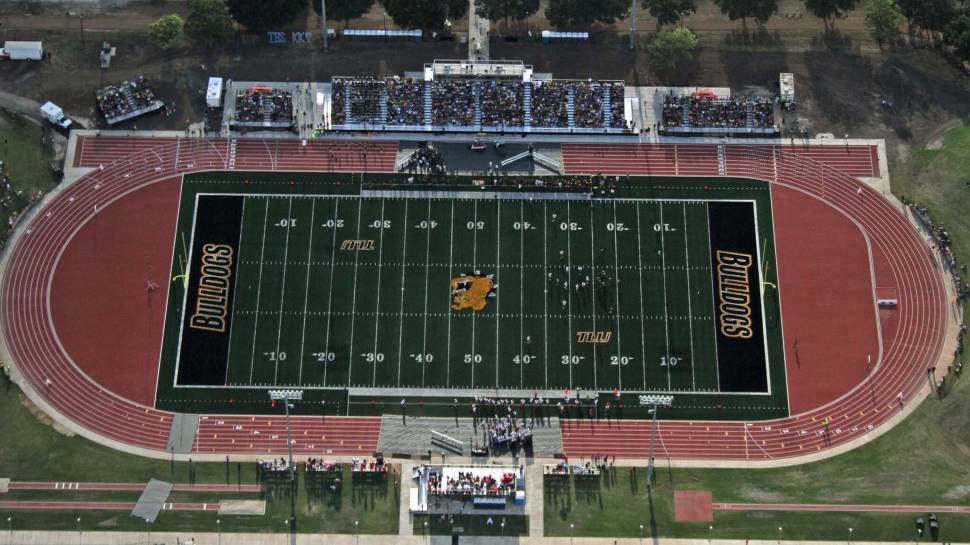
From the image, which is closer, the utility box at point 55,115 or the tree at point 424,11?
the utility box at point 55,115

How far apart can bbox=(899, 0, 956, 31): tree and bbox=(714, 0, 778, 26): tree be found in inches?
535

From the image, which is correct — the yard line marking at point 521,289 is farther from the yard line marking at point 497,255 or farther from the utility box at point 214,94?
the utility box at point 214,94

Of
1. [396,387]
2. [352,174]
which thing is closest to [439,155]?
[352,174]

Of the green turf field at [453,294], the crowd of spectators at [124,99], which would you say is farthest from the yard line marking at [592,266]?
the crowd of spectators at [124,99]

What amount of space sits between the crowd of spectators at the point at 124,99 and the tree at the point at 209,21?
7.70 meters

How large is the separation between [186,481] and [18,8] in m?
54.6

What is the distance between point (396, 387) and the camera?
112812 mm

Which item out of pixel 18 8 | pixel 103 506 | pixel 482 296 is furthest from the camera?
pixel 18 8

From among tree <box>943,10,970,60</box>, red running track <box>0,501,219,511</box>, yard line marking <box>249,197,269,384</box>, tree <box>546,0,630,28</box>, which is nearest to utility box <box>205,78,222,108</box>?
yard line marking <box>249,197,269,384</box>

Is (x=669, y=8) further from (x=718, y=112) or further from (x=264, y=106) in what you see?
(x=264, y=106)

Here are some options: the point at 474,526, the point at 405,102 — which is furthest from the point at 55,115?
the point at 474,526

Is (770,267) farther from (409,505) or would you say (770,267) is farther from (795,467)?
(409,505)

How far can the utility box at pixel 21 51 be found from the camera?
125m

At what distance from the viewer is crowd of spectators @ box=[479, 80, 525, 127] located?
122 m
